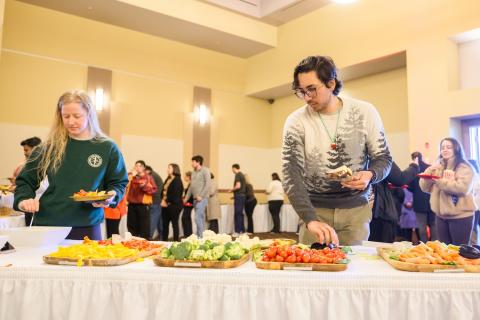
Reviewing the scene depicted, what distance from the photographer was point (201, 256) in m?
1.40

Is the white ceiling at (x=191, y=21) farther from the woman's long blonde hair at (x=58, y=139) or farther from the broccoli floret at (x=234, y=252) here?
the broccoli floret at (x=234, y=252)

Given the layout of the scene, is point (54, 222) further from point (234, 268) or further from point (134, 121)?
point (134, 121)

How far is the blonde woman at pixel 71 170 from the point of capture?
201cm

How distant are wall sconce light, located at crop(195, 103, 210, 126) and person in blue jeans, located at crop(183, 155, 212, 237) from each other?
9.10 feet

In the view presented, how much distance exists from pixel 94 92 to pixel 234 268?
761cm

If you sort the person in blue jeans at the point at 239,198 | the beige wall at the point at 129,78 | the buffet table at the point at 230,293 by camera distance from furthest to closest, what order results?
the person in blue jeans at the point at 239,198 < the beige wall at the point at 129,78 < the buffet table at the point at 230,293

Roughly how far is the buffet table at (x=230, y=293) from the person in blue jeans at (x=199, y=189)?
558 cm

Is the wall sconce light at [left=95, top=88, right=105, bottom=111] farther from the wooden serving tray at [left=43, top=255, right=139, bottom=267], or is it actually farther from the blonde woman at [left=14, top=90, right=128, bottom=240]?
the wooden serving tray at [left=43, top=255, right=139, bottom=267]

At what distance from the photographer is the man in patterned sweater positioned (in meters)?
1.84

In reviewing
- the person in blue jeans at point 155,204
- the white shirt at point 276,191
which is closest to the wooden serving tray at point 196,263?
the person in blue jeans at point 155,204

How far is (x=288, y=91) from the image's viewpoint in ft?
32.8

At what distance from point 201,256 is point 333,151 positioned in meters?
0.79

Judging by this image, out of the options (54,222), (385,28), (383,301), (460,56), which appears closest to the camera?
(383,301)

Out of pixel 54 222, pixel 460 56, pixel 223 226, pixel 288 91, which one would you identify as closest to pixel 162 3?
pixel 288 91
